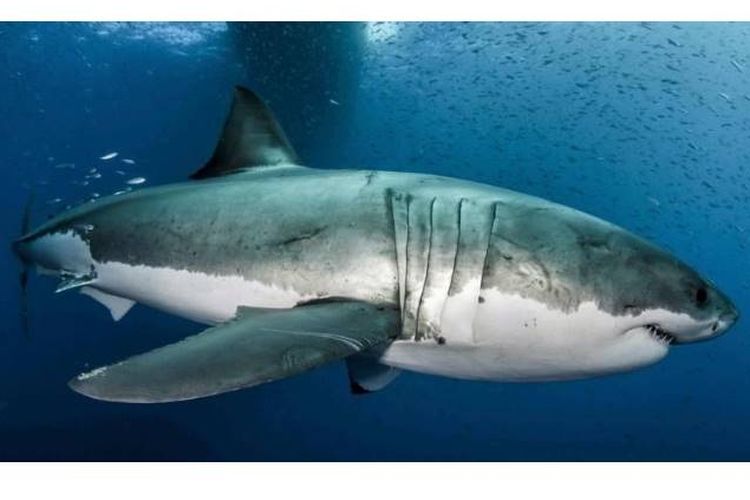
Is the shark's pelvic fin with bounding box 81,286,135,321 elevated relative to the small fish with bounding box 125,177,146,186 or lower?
elevated

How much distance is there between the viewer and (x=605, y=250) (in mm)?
2111

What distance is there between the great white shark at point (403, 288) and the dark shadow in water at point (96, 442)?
10.5 m

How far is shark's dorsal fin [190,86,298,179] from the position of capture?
3484mm

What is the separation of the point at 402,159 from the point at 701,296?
633 inches

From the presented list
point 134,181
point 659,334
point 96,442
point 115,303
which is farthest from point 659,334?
point 134,181

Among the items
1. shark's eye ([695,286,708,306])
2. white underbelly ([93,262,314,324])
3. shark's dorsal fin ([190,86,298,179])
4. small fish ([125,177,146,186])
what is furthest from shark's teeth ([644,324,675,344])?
small fish ([125,177,146,186])

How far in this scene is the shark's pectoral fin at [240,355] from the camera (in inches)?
A: 62.1

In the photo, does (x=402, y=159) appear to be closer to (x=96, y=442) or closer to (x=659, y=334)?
(x=96, y=442)

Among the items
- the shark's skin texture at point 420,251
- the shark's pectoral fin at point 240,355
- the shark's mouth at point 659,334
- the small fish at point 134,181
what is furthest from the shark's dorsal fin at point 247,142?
the small fish at point 134,181

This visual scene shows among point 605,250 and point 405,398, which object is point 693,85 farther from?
point 605,250

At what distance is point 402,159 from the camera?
17.8m

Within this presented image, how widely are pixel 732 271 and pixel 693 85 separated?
296 inches

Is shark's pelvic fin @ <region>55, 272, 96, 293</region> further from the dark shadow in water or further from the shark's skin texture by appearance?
the dark shadow in water
